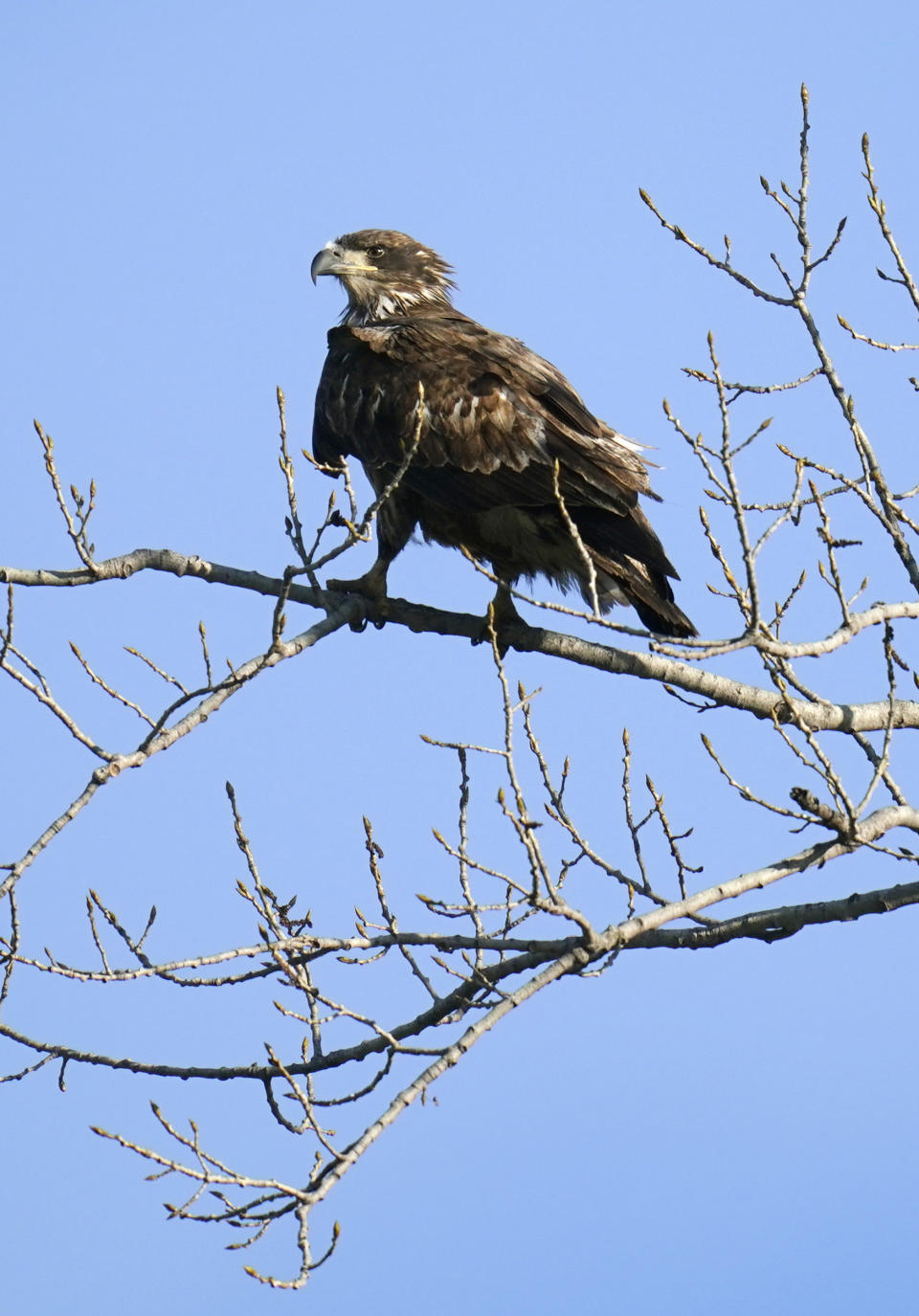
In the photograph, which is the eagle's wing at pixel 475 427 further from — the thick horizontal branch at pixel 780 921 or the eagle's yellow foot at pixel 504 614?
the thick horizontal branch at pixel 780 921

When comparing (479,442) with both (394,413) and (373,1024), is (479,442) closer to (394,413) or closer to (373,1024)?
(394,413)

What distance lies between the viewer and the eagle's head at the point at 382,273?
7.86 metres

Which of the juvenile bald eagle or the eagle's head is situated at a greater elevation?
the eagle's head

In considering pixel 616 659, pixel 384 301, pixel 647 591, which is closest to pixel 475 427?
pixel 647 591

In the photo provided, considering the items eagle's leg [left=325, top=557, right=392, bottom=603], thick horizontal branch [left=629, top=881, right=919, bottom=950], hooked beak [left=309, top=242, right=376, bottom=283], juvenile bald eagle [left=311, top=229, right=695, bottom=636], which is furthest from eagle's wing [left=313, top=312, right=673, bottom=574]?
thick horizontal branch [left=629, top=881, right=919, bottom=950]

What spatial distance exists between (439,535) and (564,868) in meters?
1.67

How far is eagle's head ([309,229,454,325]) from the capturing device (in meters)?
7.86

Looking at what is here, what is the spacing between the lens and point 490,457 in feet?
19.8

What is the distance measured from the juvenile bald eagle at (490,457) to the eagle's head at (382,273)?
89 centimetres

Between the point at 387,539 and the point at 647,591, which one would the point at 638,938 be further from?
the point at 387,539

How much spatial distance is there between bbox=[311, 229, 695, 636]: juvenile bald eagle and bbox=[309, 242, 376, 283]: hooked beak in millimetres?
1093

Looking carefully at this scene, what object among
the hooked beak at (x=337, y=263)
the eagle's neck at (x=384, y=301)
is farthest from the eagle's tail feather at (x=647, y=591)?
the hooked beak at (x=337, y=263)

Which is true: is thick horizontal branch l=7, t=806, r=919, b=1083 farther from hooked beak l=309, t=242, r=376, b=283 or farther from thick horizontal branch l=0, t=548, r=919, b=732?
hooked beak l=309, t=242, r=376, b=283

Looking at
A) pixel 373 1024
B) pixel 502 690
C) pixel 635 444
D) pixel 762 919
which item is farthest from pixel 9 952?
pixel 635 444
